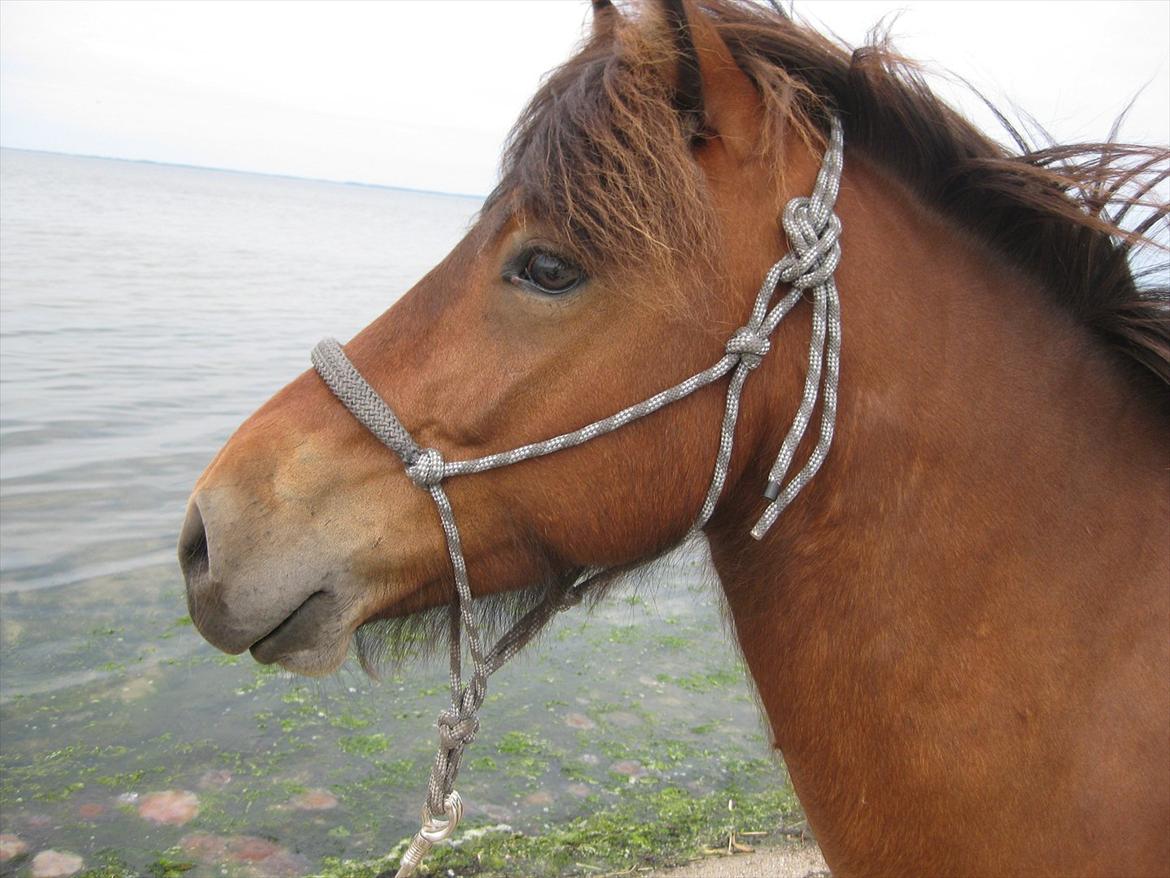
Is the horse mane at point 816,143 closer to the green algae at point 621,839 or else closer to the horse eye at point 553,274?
the horse eye at point 553,274

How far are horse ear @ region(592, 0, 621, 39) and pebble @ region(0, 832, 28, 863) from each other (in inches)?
163

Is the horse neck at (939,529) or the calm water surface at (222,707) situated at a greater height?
the horse neck at (939,529)

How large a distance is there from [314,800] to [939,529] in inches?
147

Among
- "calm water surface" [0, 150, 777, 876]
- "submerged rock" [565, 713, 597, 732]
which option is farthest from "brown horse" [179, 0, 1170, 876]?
"submerged rock" [565, 713, 597, 732]

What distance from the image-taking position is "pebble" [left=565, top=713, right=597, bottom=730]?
521cm

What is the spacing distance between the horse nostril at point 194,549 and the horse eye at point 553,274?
83 centimetres

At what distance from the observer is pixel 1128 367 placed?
6.24 ft

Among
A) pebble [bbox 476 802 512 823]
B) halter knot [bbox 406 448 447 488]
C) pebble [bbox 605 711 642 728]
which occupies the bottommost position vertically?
pebble [bbox 605 711 642 728]

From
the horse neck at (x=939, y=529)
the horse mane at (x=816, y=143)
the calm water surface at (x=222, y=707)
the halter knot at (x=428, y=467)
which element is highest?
the horse mane at (x=816, y=143)

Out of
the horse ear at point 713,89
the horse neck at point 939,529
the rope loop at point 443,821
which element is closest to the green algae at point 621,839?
the rope loop at point 443,821

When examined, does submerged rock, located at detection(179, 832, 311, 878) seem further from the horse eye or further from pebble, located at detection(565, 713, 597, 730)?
the horse eye

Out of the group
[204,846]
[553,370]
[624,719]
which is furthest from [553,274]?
[624,719]

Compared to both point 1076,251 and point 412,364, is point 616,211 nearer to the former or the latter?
point 412,364

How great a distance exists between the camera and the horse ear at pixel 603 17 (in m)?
2.01
